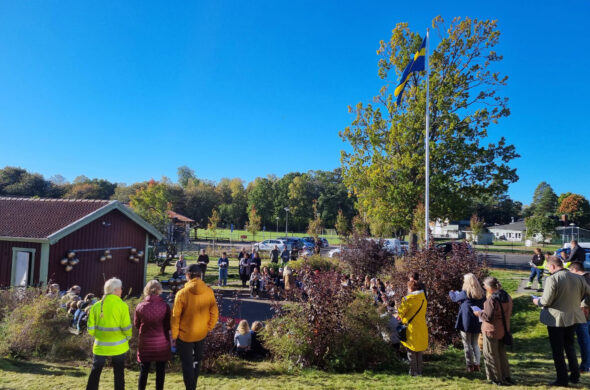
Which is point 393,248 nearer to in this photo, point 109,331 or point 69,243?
point 69,243

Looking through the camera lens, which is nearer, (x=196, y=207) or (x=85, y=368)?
(x=85, y=368)

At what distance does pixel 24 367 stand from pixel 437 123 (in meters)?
19.7

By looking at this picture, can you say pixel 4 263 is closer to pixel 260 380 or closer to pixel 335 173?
pixel 260 380

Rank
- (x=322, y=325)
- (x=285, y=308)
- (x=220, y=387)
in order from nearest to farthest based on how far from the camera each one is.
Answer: (x=220, y=387) → (x=322, y=325) → (x=285, y=308)

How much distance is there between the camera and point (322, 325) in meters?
6.27

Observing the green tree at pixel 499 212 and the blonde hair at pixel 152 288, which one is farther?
the green tree at pixel 499 212

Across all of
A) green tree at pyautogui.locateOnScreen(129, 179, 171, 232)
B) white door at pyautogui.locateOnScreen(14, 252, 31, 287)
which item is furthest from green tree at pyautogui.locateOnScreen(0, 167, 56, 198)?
white door at pyautogui.locateOnScreen(14, 252, 31, 287)

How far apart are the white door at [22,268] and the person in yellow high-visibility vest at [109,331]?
347 inches

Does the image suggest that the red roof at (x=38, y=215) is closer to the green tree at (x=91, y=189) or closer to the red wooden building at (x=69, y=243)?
the red wooden building at (x=69, y=243)

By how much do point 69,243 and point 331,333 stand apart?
9.73 metres

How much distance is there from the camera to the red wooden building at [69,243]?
11.4 meters

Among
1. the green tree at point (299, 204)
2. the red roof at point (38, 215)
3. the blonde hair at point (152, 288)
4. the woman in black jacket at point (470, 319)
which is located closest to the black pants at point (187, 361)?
the blonde hair at point (152, 288)

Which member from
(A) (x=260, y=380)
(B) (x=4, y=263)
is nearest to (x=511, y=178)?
(A) (x=260, y=380)

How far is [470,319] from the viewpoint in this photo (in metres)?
5.87
